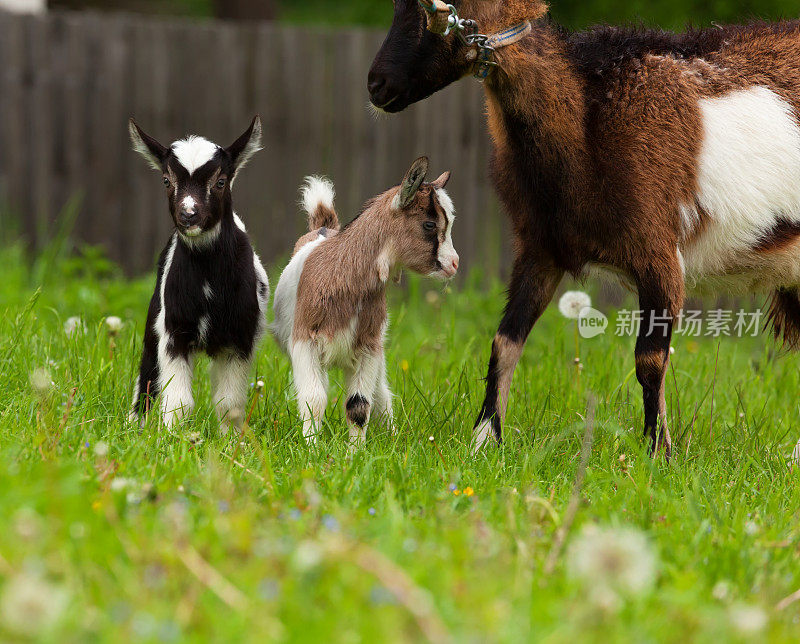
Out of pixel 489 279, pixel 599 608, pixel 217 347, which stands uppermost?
pixel 599 608

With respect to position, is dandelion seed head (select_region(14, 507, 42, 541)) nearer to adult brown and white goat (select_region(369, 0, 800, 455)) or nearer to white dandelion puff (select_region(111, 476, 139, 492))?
white dandelion puff (select_region(111, 476, 139, 492))

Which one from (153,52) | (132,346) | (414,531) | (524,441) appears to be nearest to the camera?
(414,531)

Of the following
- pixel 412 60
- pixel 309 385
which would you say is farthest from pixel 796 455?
pixel 412 60

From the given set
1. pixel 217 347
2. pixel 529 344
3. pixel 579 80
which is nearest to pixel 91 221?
pixel 529 344

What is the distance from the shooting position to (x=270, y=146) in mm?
9234

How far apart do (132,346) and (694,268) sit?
2.62 m

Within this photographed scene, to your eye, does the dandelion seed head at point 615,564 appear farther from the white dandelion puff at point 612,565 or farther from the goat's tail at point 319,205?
the goat's tail at point 319,205

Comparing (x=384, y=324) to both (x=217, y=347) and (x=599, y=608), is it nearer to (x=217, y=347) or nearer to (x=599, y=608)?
(x=217, y=347)

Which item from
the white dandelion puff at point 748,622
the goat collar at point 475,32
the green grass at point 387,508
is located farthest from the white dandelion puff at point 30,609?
the goat collar at point 475,32

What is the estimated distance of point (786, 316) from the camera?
5.03 meters

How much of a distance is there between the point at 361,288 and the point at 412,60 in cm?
92

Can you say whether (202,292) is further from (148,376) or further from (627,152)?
(627,152)

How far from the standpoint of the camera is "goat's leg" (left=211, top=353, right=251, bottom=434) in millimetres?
4203

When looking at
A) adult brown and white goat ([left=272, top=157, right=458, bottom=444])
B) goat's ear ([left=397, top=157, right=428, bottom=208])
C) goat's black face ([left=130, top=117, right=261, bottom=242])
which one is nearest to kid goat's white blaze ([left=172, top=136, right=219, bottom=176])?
goat's black face ([left=130, top=117, right=261, bottom=242])
